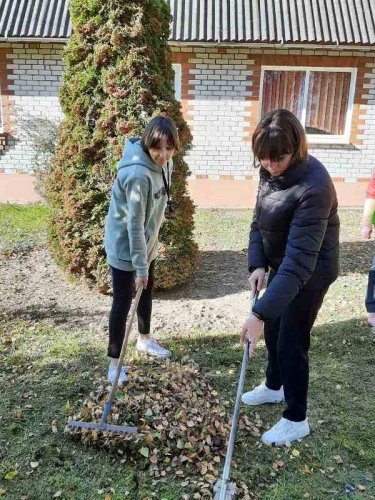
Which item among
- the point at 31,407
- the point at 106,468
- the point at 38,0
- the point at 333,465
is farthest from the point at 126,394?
the point at 38,0

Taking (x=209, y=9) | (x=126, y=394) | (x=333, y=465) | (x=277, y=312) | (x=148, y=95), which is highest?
(x=209, y=9)

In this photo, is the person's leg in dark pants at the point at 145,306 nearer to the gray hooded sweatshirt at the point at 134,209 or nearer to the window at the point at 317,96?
the gray hooded sweatshirt at the point at 134,209

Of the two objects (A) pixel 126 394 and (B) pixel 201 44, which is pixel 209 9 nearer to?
(B) pixel 201 44

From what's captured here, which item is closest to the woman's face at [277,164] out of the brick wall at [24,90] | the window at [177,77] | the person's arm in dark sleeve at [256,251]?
the person's arm in dark sleeve at [256,251]

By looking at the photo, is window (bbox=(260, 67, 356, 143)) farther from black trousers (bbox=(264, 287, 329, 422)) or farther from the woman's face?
the woman's face

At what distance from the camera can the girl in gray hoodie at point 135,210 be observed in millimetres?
2877

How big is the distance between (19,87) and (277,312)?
8182mm

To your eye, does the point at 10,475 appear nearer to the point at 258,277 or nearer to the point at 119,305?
the point at 119,305

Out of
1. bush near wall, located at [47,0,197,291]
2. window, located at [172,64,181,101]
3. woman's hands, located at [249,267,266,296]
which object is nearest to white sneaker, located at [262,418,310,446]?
woman's hands, located at [249,267,266,296]

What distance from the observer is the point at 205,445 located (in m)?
2.77

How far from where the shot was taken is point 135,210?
289 centimetres

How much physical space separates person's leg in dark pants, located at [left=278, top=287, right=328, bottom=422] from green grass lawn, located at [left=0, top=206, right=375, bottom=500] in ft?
1.16

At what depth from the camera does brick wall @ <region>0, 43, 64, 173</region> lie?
8.59 metres

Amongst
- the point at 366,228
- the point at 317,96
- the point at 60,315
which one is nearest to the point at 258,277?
the point at 366,228
